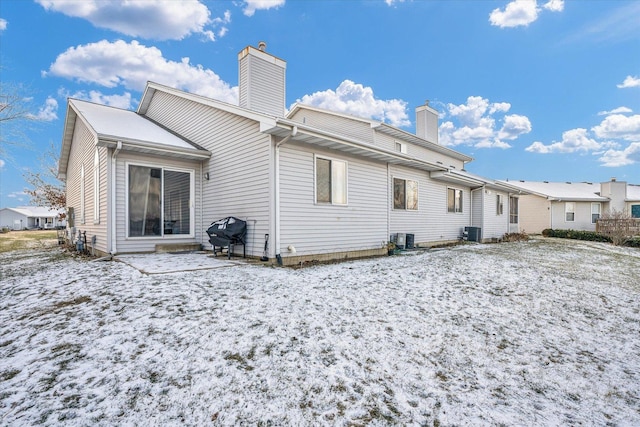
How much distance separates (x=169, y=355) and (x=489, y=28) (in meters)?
16.8

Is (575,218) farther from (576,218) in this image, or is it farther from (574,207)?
(574,207)

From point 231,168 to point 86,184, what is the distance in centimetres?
579

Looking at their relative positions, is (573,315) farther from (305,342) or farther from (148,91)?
(148,91)

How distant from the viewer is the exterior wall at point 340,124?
475 inches

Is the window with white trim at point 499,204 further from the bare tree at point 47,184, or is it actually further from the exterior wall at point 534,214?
the bare tree at point 47,184

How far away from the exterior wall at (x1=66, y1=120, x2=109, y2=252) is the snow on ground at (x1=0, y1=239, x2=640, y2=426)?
9.20 ft

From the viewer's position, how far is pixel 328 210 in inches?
310

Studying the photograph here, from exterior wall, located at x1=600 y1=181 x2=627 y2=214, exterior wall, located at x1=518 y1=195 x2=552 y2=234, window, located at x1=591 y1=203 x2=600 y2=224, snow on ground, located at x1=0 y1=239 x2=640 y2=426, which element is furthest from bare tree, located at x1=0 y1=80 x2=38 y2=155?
exterior wall, located at x1=600 y1=181 x2=627 y2=214

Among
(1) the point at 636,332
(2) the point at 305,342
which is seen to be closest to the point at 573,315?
(1) the point at 636,332

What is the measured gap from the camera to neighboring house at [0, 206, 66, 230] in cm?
5172

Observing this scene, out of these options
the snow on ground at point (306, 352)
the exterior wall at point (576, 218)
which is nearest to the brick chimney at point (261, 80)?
the snow on ground at point (306, 352)

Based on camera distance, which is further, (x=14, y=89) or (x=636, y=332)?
(x=14, y=89)

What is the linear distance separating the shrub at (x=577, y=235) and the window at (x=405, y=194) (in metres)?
13.5

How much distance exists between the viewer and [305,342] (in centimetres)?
324
